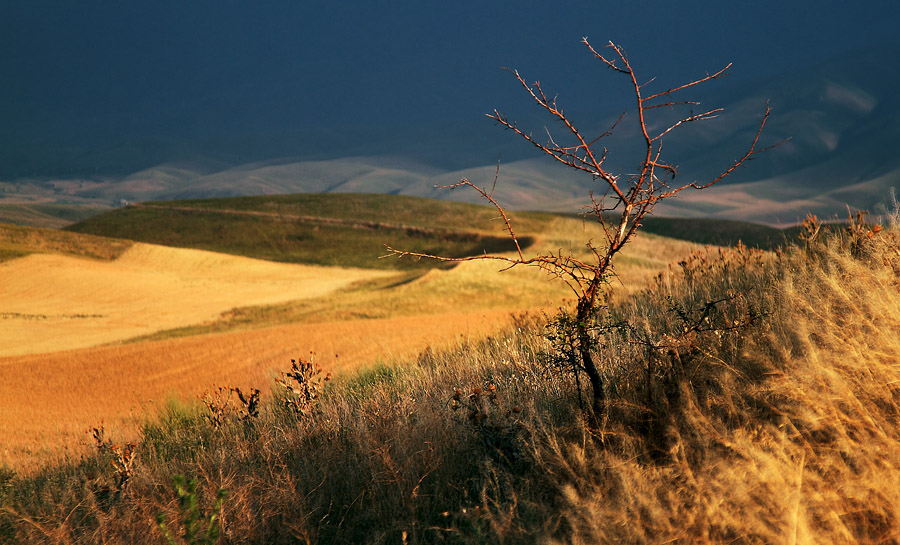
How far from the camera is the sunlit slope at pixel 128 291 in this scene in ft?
52.4

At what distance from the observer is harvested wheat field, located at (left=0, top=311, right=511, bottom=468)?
7543mm

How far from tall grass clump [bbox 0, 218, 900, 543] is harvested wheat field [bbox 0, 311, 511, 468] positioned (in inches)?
85.1

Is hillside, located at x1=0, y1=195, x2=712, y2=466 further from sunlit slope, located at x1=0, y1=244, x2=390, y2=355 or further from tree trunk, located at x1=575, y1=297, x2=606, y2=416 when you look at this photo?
tree trunk, located at x1=575, y1=297, x2=606, y2=416

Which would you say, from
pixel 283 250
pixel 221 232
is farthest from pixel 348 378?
pixel 221 232

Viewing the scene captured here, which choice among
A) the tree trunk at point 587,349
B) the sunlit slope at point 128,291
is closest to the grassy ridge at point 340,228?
the sunlit slope at point 128,291

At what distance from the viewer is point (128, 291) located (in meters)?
22.7

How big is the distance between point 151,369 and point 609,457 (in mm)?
9292

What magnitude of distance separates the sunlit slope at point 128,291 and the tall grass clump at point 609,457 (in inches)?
433

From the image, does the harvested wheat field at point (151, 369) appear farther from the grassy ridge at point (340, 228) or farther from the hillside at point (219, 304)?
the grassy ridge at point (340, 228)

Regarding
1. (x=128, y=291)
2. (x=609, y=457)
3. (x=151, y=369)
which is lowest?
(x=151, y=369)

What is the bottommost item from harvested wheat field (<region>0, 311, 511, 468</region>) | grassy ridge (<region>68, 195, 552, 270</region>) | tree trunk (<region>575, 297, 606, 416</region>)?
harvested wheat field (<region>0, 311, 511, 468</region>)

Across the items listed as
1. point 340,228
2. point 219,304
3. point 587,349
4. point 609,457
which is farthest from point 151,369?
point 340,228

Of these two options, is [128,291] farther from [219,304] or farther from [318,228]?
[318,228]

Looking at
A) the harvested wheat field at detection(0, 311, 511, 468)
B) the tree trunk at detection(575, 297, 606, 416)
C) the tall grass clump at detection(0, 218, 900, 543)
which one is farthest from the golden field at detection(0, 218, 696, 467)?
the tree trunk at detection(575, 297, 606, 416)
